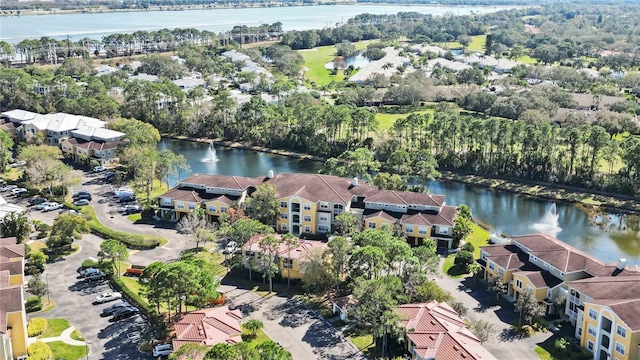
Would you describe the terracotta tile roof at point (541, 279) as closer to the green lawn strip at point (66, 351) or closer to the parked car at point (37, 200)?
the green lawn strip at point (66, 351)

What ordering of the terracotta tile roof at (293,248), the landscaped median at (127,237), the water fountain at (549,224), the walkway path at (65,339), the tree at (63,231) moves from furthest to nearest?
the water fountain at (549,224) → the landscaped median at (127,237) → the tree at (63,231) → the terracotta tile roof at (293,248) → the walkway path at (65,339)

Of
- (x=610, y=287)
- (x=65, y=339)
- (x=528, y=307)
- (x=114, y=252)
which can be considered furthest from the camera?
(x=114, y=252)

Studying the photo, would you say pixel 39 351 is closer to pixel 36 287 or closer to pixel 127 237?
pixel 36 287

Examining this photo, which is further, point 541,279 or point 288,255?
point 288,255

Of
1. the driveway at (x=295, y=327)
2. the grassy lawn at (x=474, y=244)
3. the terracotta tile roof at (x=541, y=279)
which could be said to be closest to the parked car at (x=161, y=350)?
the driveway at (x=295, y=327)

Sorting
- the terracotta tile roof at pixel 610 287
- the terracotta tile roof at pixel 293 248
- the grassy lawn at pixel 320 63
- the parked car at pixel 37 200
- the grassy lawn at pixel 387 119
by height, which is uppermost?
the grassy lawn at pixel 320 63

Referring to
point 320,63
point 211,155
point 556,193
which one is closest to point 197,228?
point 211,155

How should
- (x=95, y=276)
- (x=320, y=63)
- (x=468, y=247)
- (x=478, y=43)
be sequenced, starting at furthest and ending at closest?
(x=478, y=43) → (x=320, y=63) → (x=468, y=247) → (x=95, y=276)
